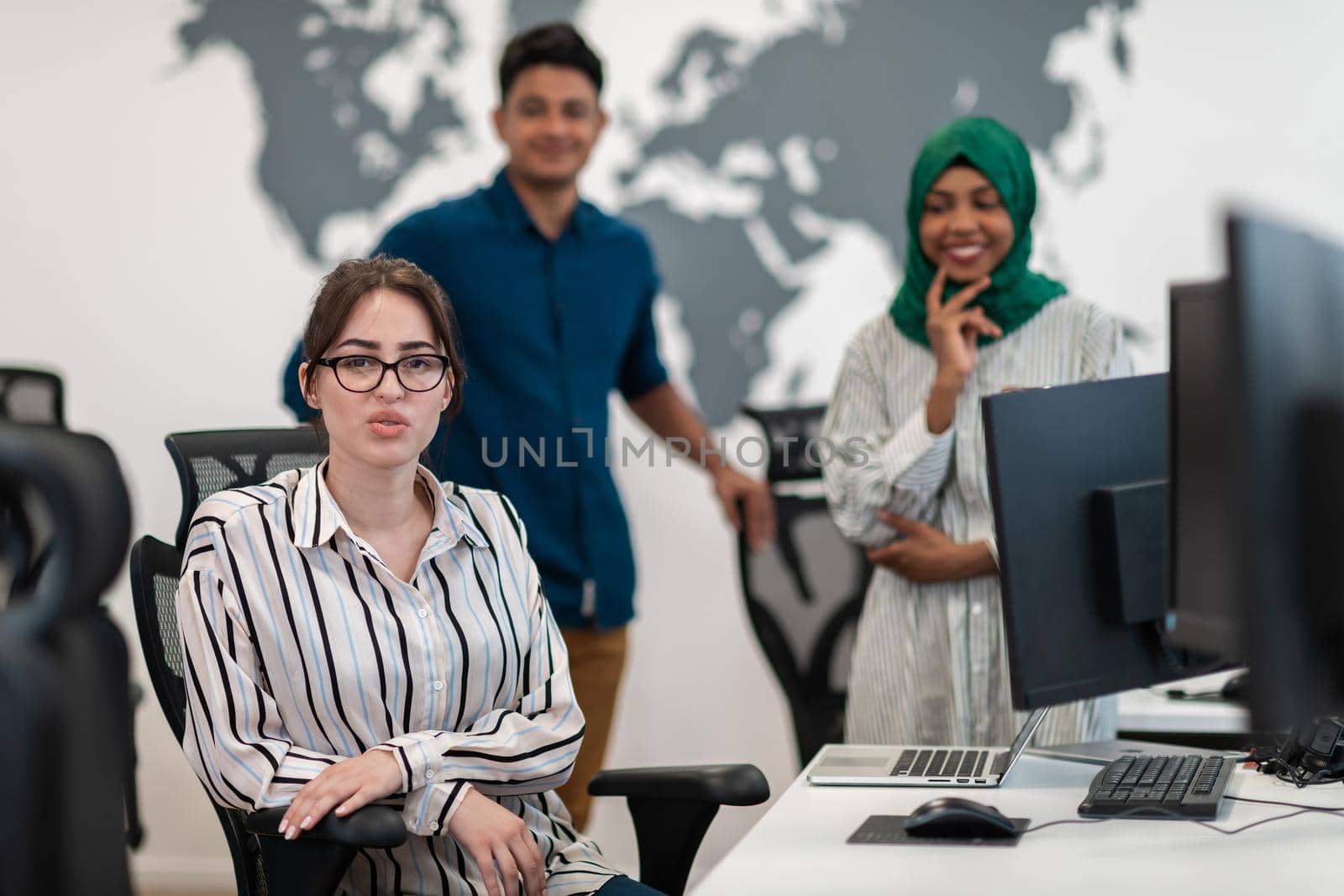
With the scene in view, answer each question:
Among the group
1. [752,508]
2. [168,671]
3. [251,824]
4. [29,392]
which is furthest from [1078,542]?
[29,392]

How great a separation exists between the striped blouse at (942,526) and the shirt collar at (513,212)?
832 mm

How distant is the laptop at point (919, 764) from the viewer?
1.74 m

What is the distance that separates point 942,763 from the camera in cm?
182

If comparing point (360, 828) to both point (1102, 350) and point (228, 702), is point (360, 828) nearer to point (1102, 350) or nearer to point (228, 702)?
point (228, 702)

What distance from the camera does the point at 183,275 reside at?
12.0 ft

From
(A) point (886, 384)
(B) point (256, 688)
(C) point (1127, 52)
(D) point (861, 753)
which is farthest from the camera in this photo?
(C) point (1127, 52)

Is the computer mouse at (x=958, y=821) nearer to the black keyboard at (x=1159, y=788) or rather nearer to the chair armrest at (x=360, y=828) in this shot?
the black keyboard at (x=1159, y=788)

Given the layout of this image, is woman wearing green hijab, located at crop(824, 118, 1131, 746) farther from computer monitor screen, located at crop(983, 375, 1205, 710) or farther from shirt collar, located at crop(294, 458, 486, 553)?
shirt collar, located at crop(294, 458, 486, 553)

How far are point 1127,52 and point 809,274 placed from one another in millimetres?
923

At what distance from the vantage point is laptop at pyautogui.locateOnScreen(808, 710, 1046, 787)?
1.74 metres

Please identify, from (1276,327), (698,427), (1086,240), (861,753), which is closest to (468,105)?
(698,427)

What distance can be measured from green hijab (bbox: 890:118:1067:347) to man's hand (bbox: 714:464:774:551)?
611mm

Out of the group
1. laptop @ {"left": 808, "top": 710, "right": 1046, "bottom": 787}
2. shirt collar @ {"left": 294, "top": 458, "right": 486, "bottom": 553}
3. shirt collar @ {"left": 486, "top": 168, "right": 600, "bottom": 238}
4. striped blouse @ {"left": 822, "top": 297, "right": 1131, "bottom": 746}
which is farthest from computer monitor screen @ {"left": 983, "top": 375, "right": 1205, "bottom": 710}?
shirt collar @ {"left": 486, "top": 168, "right": 600, "bottom": 238}

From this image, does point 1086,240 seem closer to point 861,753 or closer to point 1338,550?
point 861,753
